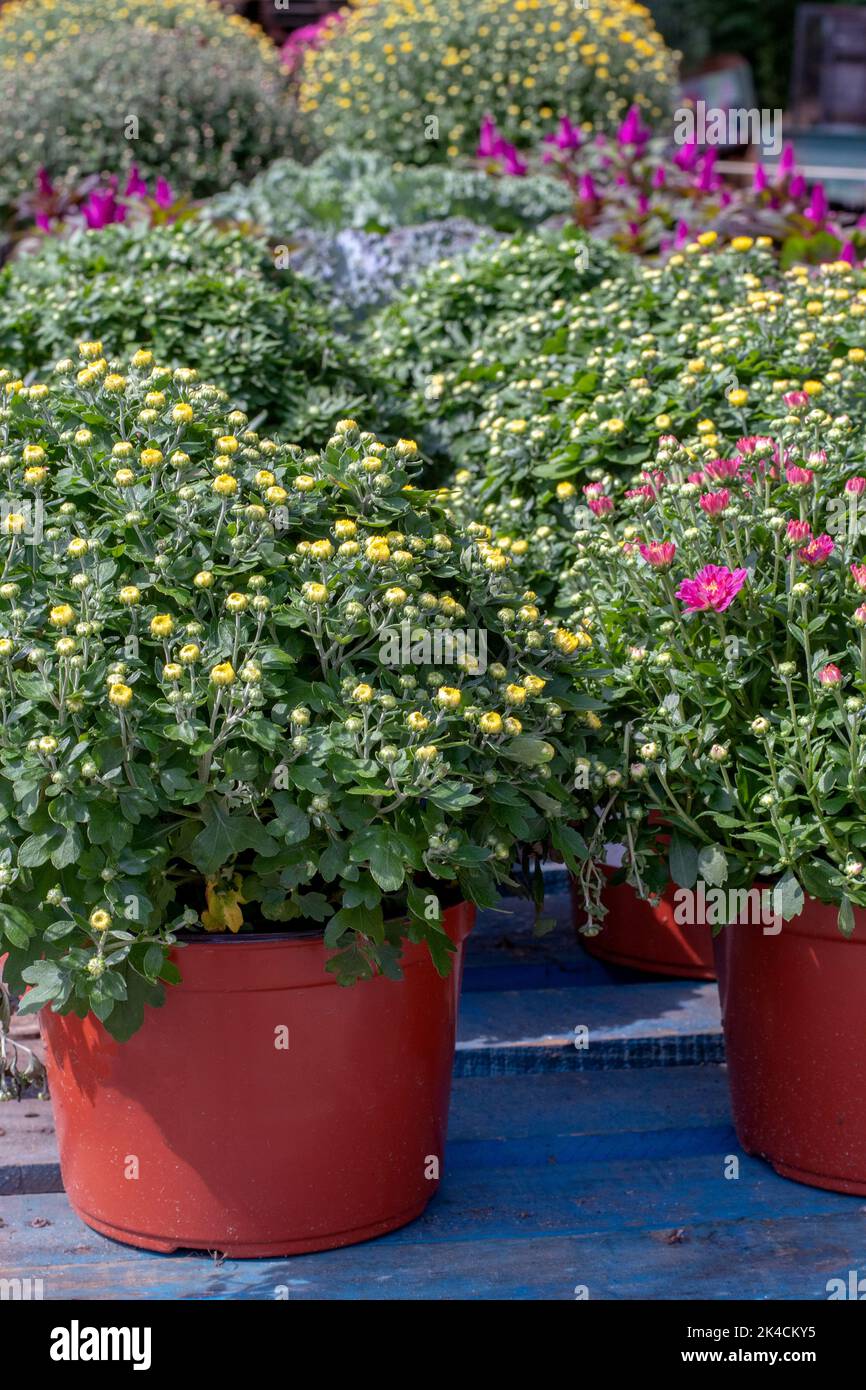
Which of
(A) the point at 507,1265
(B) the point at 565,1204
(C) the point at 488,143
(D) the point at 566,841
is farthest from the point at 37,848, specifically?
(C) the point at 488,143

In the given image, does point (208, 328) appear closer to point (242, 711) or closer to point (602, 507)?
point (602, 507)

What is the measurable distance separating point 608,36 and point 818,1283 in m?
6.51

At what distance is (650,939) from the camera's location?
2.81 meters

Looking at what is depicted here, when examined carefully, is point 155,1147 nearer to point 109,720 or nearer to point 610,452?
point 109,720

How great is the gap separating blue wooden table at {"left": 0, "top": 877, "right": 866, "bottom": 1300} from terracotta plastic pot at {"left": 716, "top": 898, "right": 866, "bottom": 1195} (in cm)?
6

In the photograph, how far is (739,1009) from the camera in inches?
85.4

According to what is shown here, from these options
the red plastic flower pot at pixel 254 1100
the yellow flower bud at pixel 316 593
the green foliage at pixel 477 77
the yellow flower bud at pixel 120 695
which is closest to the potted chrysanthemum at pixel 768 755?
the red plastic flower pot at pixel 254 1100

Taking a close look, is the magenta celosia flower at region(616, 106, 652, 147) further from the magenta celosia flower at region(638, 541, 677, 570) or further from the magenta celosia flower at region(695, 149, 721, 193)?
the magenta celosia flower at region(638, 541, 677, 570)

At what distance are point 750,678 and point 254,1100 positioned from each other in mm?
848

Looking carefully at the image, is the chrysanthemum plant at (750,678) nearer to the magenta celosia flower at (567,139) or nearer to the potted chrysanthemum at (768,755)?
the potted chrysanthemum at (768,755)

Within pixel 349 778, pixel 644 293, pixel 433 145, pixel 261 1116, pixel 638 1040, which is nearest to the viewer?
pixel 349 778

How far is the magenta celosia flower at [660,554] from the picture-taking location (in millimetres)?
2006

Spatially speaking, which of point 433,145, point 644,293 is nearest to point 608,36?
point 433,145

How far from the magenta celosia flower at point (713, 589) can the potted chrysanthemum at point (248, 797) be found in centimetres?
17
